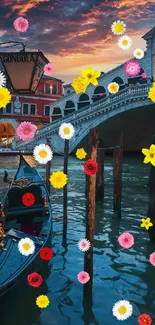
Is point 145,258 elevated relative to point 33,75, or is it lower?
lower

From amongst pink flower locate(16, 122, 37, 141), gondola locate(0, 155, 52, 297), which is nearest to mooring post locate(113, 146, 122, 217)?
gondola locate(0, 155, 52, 297)

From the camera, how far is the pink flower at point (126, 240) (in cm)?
660

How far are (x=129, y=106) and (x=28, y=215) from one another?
664 inches

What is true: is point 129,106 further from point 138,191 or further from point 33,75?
point 33,75

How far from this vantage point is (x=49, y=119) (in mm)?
36406

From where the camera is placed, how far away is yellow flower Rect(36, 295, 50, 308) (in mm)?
4420

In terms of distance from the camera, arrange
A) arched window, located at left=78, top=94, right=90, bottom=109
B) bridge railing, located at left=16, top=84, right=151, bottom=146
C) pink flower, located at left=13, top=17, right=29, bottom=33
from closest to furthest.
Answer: pink flower, located at left=13, top=17, right=29, bottom=33 → bridge railing, located at left=16, top=84, right=151, bottom=146 → arched window, located at left=78, top=94, right=90, bottom=109

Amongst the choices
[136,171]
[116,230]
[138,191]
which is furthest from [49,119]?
[116,230]

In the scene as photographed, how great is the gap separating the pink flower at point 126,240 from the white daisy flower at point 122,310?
205 centimetres

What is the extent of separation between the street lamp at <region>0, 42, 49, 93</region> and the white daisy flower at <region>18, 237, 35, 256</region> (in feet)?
6.98

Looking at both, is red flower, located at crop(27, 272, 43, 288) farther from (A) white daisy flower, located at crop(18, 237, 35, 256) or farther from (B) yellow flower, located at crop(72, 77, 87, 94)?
(B) yellow flower, located at crop(72, 77, 87, 94)

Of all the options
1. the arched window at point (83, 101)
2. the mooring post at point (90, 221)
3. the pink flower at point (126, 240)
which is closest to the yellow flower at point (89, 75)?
the mooring post at point (90, 221)

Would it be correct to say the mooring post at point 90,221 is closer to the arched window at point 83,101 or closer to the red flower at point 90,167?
the red flower at point 90,167

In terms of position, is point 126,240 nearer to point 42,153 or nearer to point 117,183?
point 117,183
